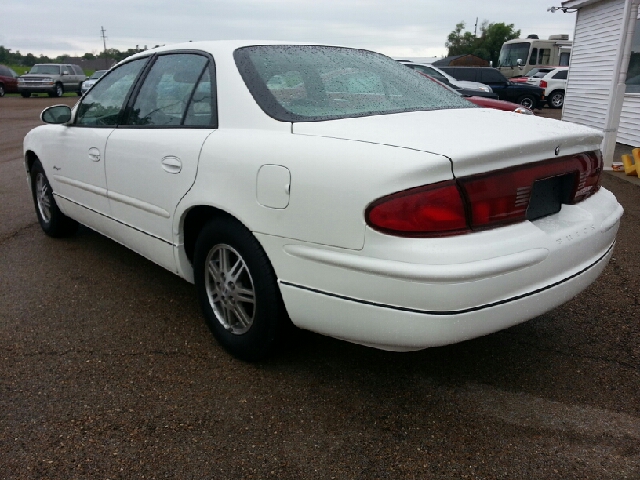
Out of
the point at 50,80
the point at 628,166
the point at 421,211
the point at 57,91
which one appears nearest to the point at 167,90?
the point at 421,211

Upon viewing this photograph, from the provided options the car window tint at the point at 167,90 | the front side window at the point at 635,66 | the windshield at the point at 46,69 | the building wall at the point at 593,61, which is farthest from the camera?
the windshield at the point at 46,69

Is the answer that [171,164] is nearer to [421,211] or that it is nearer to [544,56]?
[421,211]

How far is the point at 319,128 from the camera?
2.33m

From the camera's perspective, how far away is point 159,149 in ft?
9.75

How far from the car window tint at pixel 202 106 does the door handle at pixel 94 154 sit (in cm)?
92

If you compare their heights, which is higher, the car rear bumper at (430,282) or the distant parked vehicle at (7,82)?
the car rear bumper at (430,282)

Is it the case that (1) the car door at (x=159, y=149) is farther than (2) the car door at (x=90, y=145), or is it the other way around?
(2) the car door at (x=90, y=145)

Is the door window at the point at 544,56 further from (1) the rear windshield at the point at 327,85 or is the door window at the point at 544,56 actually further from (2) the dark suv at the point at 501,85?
(1) the rear windshield at the point at 327,85

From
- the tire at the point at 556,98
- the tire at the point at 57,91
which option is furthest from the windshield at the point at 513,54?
the tire at the point at 57,91

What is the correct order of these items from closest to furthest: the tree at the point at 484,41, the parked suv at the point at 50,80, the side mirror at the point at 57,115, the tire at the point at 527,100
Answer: the side mirror at the point at 57,115
the tire at the point at 527,100
the parked suv at the point at 50,80
the tree at the point at 484,41

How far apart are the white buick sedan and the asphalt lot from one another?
31 cm

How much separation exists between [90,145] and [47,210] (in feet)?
4.75

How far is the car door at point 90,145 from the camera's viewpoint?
355cm

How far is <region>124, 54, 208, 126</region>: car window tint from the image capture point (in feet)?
9.87
